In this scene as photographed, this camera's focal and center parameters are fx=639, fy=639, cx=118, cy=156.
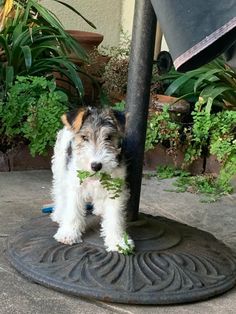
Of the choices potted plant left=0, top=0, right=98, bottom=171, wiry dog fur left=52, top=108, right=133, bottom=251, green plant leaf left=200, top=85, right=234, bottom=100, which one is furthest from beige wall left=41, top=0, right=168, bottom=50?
wiry dog fur left=52, top=108, right=133, bottom=251

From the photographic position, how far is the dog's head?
3.63m

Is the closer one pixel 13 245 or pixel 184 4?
pixel 184 4

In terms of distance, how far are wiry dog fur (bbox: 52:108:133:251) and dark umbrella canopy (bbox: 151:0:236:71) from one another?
1.32 metres

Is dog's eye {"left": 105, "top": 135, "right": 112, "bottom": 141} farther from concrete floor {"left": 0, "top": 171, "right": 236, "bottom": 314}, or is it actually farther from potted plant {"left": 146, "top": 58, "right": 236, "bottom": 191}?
potted plant {"left": 146, "top": 58, "right": 236, "bottom": 191}

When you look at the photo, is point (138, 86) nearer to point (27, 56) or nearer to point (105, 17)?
point (27, 56)

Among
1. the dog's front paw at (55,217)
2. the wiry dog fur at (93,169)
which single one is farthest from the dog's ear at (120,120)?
the dog's front paw at (55,217)

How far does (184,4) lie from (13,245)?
2178 millimetres

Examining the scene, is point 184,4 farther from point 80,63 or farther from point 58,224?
point 80,63

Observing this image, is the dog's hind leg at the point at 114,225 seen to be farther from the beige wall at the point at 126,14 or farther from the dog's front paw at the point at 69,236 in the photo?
the beige wall at the point at 126,14

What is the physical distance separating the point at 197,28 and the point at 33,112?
3.75 meters

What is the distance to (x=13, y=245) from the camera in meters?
3.98

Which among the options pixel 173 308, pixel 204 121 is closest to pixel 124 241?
pixel 173 308

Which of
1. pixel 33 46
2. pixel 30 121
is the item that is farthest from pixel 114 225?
pixel 33 46

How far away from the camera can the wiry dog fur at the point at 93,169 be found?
3.68m
